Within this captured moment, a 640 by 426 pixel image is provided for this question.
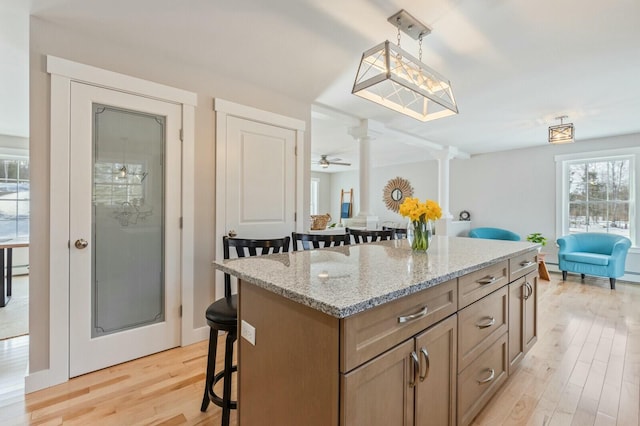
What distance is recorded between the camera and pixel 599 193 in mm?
4973

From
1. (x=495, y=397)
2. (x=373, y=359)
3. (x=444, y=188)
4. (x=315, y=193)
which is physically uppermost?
(x=315, y=193)

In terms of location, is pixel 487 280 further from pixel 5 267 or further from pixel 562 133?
pixel 5 267

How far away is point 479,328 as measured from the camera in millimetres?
1525

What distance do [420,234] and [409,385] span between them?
100cm

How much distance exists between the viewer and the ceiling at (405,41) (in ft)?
5.82

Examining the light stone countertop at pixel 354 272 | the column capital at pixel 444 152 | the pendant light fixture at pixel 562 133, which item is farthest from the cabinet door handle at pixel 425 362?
the column capital at pixel 444 152

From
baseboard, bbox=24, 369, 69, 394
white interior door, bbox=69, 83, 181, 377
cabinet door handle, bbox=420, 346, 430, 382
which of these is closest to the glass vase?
cabinet door handle, bbox=420, 346, 430, 382

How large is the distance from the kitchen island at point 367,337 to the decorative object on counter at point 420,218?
175mm

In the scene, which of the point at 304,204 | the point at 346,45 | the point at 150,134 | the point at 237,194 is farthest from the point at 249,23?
the point at 304,204

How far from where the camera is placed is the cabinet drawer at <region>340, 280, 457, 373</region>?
2.84ft

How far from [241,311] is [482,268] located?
123 centimetres

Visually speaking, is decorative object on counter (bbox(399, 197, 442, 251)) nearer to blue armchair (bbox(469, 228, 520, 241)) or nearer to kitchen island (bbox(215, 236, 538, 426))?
kitchen island (bbox(215, 236, 538, 426))

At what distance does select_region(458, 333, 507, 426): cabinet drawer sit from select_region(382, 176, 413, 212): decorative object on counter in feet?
19.1

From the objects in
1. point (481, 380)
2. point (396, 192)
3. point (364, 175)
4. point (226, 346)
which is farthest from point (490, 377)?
point (396, 192)
